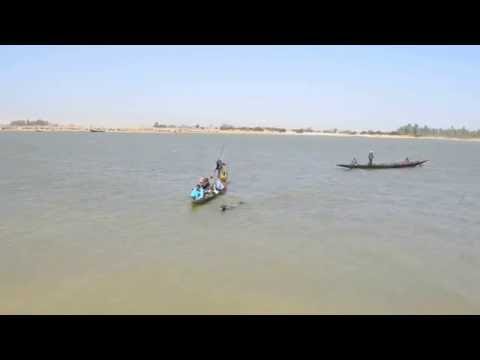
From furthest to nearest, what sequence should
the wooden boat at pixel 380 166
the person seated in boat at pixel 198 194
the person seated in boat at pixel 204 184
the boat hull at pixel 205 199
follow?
the wooden boat at pixel 380 166 → the person seated in boat at pixel 204 184 → the person seated in boat at pixel 198 194 → the boat hull at pixel 205 199

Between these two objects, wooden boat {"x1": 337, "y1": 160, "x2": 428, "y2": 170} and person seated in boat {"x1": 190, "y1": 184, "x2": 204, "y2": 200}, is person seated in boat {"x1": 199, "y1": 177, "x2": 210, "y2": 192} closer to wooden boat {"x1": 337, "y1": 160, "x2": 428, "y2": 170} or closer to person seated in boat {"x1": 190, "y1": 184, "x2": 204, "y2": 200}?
person seated in boat {"x1": 190, "y1": 184, "x2": 204, "y2": 200}

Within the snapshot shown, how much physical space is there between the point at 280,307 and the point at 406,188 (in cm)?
2386

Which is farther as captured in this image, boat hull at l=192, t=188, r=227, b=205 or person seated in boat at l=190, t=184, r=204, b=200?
person seated in boat at l=190, t=184, r=204, b=200

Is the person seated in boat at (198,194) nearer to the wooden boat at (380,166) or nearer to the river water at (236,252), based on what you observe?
the river water at (236,252)

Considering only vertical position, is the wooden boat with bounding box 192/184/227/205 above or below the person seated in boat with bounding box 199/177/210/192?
below

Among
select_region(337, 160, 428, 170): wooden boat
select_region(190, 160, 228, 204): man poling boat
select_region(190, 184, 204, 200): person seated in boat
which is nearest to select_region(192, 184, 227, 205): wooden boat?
select_region(190, 160, 228, 204): man poling boat

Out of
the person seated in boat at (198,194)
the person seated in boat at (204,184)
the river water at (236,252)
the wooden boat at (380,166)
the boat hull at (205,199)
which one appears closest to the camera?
the river water at (236,252)

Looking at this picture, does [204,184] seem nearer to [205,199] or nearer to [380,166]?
[205,199]

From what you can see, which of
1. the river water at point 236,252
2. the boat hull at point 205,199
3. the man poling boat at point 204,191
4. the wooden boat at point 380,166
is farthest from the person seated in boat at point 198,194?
the wooden boat at point 380,166

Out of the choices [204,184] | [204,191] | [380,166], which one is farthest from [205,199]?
[380,166]

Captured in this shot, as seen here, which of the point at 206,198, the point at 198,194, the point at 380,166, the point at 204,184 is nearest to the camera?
the point at 198,194

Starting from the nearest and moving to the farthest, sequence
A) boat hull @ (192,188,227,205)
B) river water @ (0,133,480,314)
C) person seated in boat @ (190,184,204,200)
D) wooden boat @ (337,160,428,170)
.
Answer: river water @ (0,133,480,314)
boat hull @ (192,188,227,205)
person seated in boat @ (190,184,204,200)
wooden boat @ (337,160,428,170)

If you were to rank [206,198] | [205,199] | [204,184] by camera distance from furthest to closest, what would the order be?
1. [204,184]
2. [206,198]
3. [205,199]

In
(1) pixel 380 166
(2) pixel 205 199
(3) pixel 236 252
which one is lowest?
(3) pixel 236 252
